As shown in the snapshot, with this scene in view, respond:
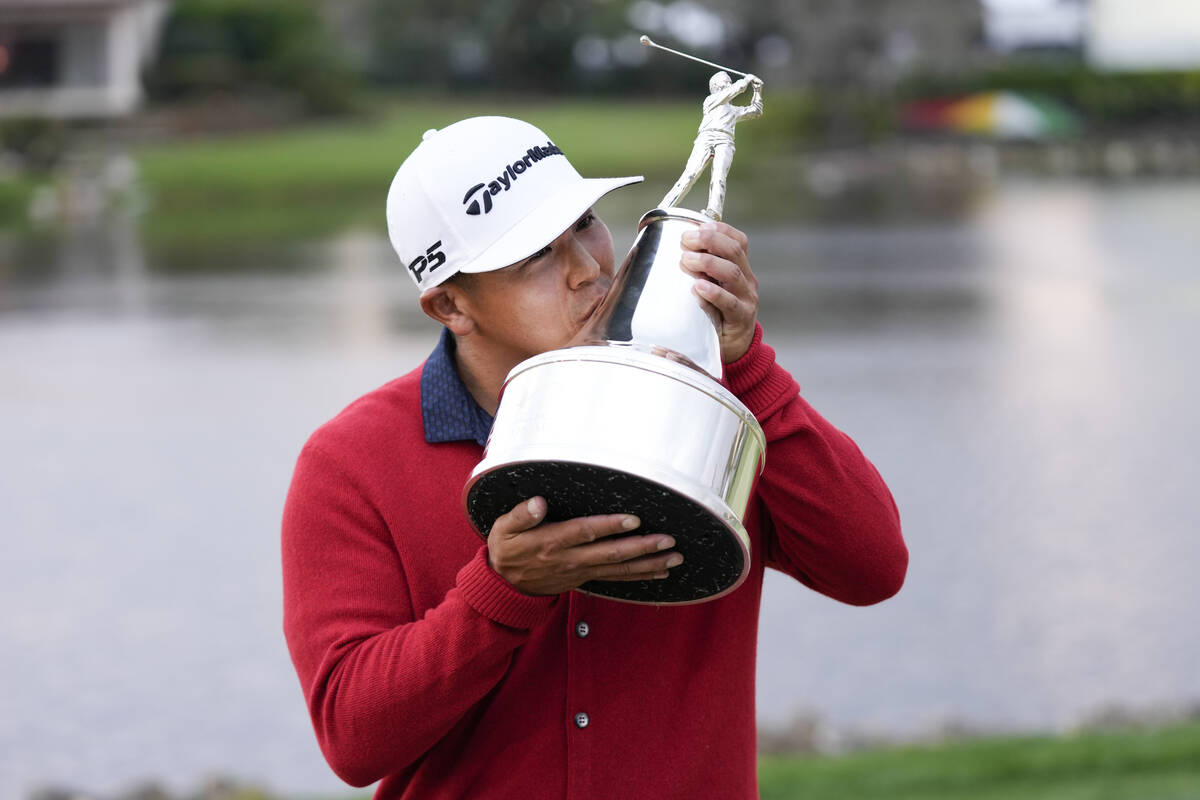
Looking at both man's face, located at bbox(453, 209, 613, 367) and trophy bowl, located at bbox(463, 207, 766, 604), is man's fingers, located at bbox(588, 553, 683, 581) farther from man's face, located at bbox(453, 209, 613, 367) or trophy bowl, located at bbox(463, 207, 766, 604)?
man's face, located at bbox(453, 209, 613, 367)

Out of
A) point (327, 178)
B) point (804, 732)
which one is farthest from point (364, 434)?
point (327, 178)

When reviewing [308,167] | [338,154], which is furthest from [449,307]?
[338,154]

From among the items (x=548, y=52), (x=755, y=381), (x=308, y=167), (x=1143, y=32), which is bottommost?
(x=755, y=381)

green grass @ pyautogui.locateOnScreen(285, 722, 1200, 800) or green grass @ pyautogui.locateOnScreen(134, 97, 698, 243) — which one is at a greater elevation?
green grass @ pyautogui.locateOnScreen(134, 97, 698, 243)

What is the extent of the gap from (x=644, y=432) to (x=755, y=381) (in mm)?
342

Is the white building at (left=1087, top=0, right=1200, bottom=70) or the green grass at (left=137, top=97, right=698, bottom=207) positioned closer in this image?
the green grass at (left=137, top=97, right=698, bottom=207)

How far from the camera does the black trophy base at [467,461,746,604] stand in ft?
5.63

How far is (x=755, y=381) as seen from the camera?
2.03 metres

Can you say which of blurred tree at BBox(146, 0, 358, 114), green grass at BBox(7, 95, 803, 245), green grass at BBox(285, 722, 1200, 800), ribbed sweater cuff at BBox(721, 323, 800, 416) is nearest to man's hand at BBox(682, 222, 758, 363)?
ribbed sweater cuff at BBox(721, 323, 800, 416)

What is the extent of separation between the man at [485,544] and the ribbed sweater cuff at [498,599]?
3cm

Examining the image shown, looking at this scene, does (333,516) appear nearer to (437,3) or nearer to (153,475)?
(153,475)

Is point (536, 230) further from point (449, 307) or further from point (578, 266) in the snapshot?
point (449, 307)

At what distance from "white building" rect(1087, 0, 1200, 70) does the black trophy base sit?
56.5m

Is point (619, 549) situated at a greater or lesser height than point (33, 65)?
lesser
